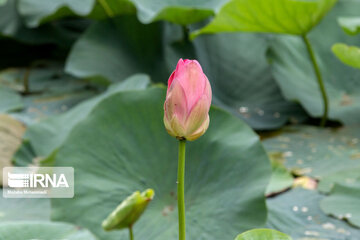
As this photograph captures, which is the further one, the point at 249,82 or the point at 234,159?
the point at 249,82

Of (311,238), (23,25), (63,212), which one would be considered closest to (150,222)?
(63,212)

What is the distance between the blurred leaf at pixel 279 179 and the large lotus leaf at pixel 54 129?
39 centimetres

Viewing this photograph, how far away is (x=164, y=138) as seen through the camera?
1098mm

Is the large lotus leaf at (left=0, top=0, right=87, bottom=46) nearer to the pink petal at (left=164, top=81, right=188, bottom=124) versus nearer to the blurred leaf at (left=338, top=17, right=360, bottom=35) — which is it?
the blurred leaf at (left=338, top=17, right=360, bottom=35)

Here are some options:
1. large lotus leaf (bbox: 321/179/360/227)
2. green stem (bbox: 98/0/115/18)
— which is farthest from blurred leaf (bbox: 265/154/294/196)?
green stem (bbox: 98/0/115/18)

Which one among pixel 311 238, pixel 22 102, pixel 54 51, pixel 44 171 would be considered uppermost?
pixel 54 51

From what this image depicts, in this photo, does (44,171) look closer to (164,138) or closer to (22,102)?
(164,138)

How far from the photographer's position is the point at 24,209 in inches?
46.0

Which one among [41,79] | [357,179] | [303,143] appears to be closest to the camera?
[357,179]

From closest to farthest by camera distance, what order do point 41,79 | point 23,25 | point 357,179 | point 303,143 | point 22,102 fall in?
point 357,179 < point 303,143 < point 22,102 < point 41,79 < point 23,25

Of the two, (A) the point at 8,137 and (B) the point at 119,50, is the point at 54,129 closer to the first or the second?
(A) the point at 8,137

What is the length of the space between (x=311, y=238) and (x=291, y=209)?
11 centimetres

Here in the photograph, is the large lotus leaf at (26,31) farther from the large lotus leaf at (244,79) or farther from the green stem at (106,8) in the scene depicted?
the large lotus leaf at (244,79)

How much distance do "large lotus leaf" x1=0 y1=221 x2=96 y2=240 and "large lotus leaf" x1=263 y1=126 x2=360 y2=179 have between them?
2.26 feet
